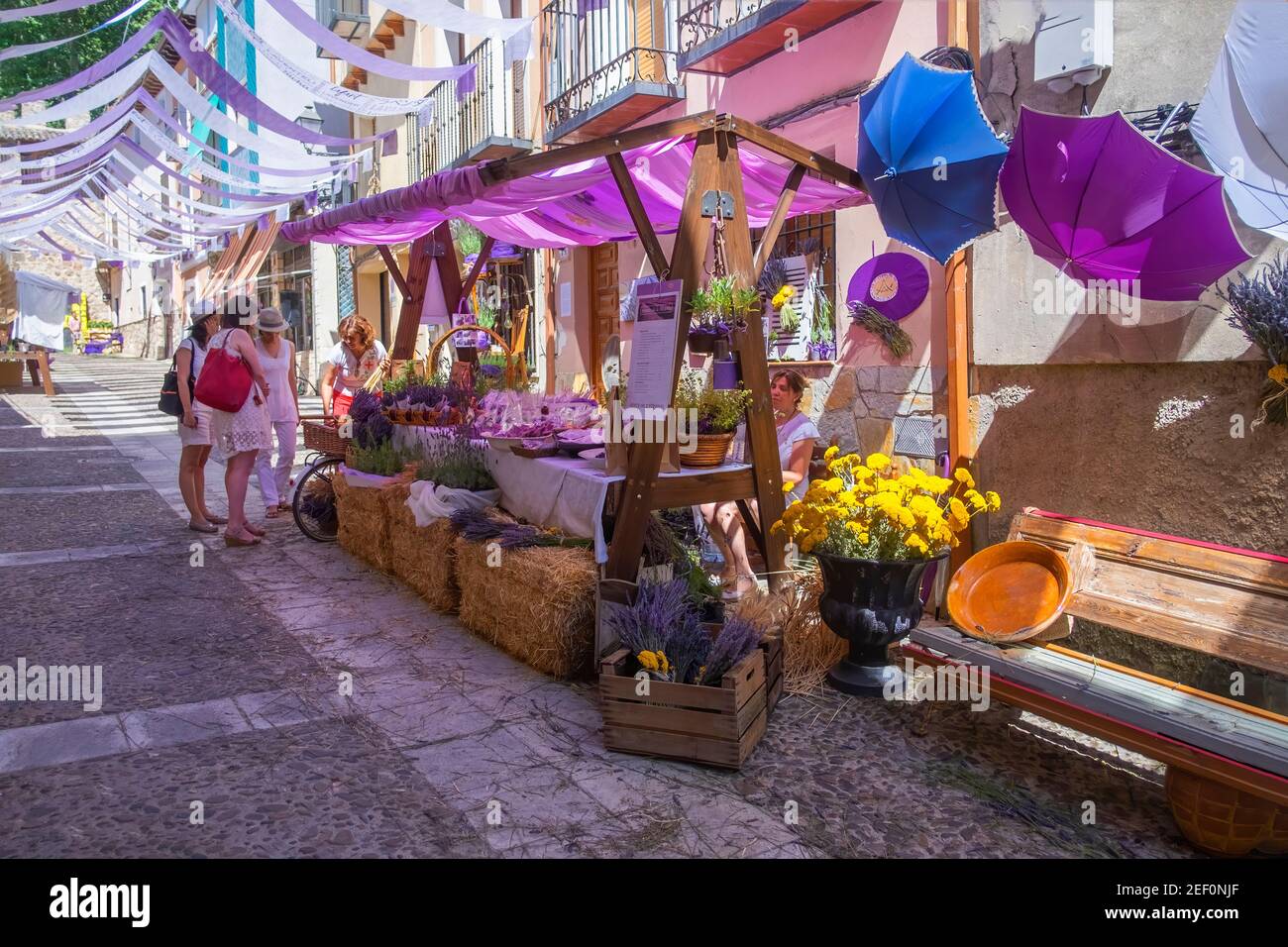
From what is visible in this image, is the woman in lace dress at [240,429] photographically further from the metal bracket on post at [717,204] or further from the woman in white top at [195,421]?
the metal bracket on post at [717,204]

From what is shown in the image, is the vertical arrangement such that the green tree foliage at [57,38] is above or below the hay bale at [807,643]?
above

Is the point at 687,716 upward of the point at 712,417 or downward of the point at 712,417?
downward

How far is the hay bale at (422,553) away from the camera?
534 cm

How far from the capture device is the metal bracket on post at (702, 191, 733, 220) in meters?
4.28

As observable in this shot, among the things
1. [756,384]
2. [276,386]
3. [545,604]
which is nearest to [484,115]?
[276,386]

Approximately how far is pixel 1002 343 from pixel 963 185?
4.00ft

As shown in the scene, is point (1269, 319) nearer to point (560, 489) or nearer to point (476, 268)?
point (560, 489)

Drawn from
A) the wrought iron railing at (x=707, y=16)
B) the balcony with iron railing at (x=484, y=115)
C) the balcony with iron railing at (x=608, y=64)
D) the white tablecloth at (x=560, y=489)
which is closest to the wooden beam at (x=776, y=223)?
the white tablecloth at (x=560, y=489)

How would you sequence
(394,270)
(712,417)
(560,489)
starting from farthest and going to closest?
(394,270) → (560,489) → (712,417)

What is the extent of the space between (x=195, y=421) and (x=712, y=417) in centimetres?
470

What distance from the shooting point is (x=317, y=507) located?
7.39m

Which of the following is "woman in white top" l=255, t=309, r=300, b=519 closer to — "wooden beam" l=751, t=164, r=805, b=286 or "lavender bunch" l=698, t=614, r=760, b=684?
"wooden beam" l=751, t=164, r=805, b=286

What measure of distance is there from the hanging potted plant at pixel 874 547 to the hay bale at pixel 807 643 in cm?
16
